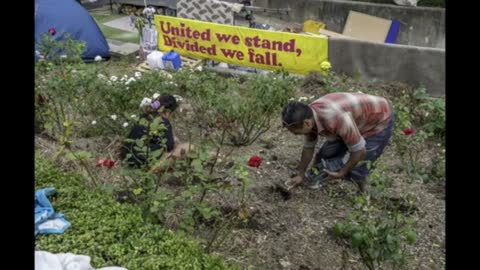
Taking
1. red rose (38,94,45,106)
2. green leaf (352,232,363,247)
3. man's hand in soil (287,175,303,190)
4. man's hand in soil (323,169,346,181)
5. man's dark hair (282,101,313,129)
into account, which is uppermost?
man's dark hair (282,101,313,129)

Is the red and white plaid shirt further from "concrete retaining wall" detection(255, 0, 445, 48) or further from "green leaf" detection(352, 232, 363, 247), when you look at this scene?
"concrete retaining wall" detection(255, 0, 445, 48)

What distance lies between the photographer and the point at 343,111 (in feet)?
13.8

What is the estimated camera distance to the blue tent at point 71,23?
1066 cm

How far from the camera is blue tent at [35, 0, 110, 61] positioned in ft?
35.0

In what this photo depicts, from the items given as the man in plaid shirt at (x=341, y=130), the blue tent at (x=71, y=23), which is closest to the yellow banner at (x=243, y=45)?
the blue tent at (x=71, y=23)

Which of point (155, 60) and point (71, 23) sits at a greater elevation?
point (71, 23)

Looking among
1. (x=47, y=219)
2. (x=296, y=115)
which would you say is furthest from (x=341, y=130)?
(x=47, y=219)

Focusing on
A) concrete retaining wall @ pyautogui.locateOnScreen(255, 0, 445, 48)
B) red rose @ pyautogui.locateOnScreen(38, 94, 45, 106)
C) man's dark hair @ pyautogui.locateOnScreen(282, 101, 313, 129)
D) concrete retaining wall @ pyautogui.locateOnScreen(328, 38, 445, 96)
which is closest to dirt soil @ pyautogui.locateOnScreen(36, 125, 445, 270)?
red rose @ pyautogui.locateOnScreen(38, 94, 45, 106)

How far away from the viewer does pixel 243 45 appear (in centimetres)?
956

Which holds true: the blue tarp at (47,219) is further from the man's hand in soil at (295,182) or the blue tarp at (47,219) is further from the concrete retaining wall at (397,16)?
the concrete retaining wall at (397,16)

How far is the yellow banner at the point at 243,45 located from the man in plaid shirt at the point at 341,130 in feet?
14.8

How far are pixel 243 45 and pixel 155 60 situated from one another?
161cm

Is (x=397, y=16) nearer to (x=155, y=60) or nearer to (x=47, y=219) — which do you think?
(x=155, y=60)
